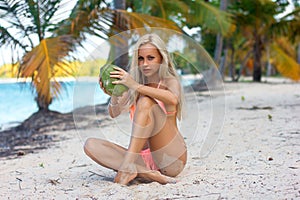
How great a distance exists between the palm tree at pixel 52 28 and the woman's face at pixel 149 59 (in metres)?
2.97

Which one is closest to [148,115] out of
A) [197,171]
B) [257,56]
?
[197,171]

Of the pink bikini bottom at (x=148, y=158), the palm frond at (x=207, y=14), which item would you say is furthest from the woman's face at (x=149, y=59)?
the palm frond at (x=207, y=14)

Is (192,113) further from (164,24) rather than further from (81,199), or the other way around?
(164,24)

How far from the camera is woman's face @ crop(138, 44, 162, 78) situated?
6.98 feet

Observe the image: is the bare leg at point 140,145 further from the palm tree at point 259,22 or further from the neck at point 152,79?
the palm tree at point 259,22

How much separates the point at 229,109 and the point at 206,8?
3.45 metres

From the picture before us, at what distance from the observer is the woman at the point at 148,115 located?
2.07 m

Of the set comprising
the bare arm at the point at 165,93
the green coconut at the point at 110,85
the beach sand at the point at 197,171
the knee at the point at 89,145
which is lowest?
the beach sand at the point at 197,171

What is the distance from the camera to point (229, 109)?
6.02 m

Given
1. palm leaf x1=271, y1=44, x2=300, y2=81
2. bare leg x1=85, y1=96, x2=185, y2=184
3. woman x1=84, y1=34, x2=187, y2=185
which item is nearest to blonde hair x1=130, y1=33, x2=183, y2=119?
woman x1=84, y1=34, x2=187, y2=185

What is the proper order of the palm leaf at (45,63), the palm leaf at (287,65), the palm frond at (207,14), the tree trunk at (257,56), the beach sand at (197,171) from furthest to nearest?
1. the tree trunk at (257,56)
2. the palm leaf at (287,65)
3. the palm frond at (207,14)
4. the palm leaf at (45,63)
5. the beach sand at (197,171)

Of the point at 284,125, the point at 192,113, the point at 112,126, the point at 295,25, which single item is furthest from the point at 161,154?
the point at 295,25

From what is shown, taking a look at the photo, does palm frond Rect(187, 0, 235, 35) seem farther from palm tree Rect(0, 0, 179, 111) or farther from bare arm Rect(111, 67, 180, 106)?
bare arm Rect(111, 67, 180, 106)

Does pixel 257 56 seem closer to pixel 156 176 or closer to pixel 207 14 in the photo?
pixel 207 14
